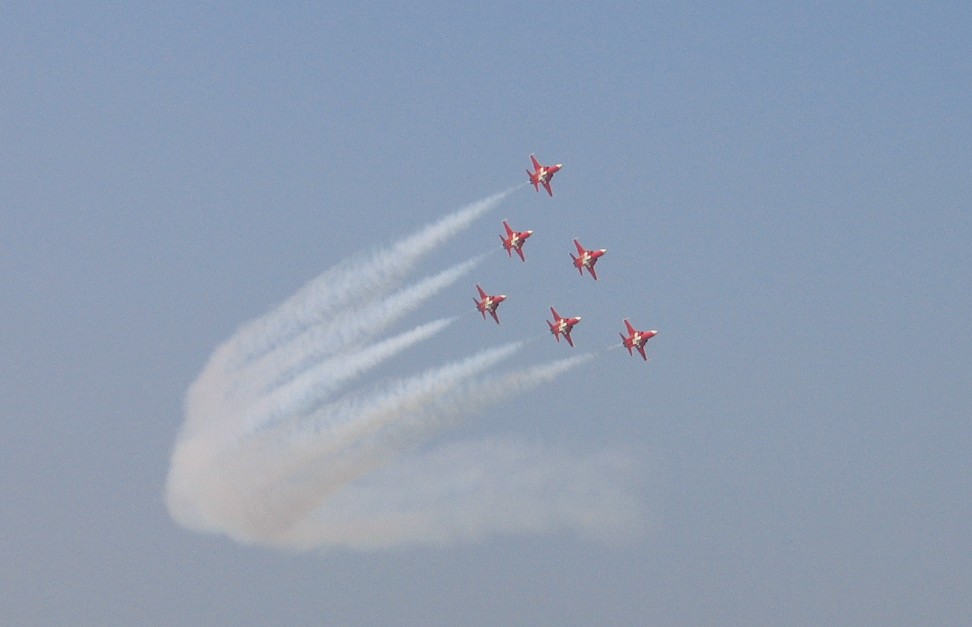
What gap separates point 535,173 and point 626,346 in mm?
14473

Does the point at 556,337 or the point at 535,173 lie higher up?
the point at 535,173

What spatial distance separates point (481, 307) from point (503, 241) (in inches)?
217

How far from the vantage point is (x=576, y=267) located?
18262cm

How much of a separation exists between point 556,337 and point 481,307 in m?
6.08

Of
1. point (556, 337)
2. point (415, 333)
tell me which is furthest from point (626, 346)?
point (415, 333)

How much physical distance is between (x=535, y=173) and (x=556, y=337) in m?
12.3

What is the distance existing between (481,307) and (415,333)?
21.2 ft

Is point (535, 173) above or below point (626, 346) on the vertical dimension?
above

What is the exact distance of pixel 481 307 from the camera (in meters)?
178

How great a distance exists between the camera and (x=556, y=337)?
17950 cm

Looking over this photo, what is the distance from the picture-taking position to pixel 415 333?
6860 inches

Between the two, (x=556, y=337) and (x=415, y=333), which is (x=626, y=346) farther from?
(x=415, y=333)

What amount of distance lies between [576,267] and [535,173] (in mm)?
7882

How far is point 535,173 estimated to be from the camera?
18050 centimetres
